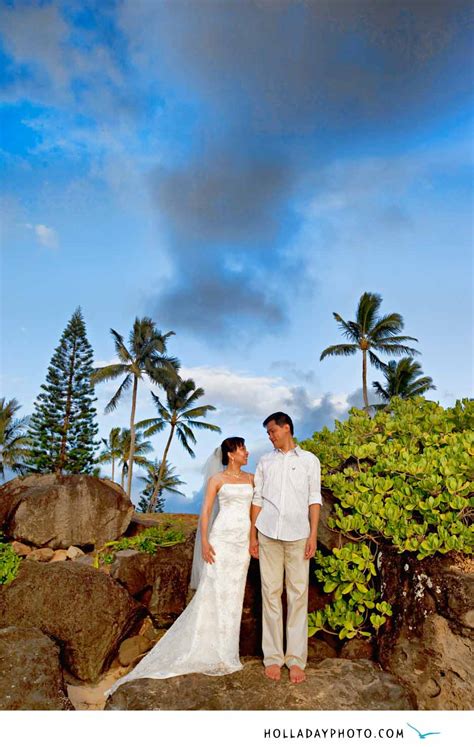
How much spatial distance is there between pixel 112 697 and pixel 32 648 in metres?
1.02

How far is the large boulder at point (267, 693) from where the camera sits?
3781 mm

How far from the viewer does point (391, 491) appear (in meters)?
4.73

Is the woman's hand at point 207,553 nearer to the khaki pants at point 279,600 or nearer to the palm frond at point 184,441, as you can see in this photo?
the khaki pants at point 279,600

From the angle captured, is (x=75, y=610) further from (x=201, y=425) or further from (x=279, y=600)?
(x=201, y=425)

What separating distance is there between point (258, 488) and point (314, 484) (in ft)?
1.65

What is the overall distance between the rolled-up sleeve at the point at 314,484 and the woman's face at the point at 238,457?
60cm

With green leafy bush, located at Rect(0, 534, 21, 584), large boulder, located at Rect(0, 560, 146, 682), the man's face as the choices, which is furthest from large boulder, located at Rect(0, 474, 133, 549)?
the man's face

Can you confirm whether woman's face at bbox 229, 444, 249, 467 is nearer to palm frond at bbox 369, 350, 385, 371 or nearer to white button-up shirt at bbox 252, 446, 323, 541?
white button-up shirt at bbox 252, 446, 323, 541

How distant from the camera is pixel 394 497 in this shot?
461 cm

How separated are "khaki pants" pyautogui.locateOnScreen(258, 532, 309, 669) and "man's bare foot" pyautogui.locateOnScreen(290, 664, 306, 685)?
0.11 metres

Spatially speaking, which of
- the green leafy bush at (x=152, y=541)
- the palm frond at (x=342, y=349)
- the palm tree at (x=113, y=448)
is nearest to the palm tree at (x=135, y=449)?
the palm tree at (x=113, y=448)

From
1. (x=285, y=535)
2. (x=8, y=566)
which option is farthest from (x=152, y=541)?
(x=285, y=535)
